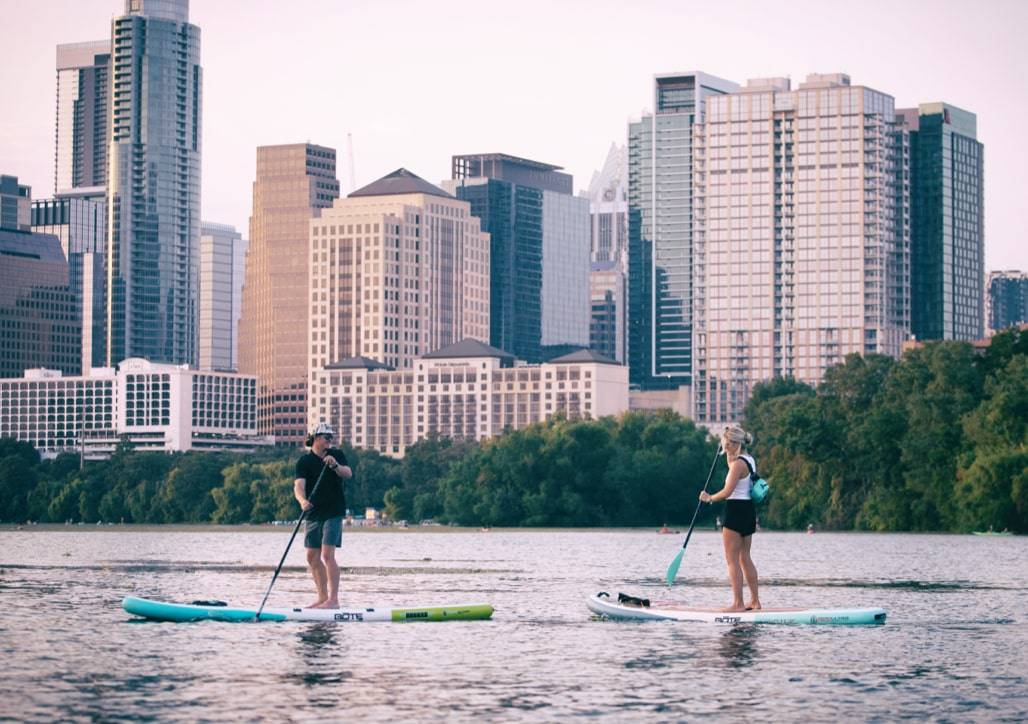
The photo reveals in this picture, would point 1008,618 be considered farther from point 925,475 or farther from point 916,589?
point 925,475

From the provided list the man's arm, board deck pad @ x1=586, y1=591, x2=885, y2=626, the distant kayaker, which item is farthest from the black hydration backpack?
the man's arm

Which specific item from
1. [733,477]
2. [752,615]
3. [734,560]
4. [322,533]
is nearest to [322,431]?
[322,533]

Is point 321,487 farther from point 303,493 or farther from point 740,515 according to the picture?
point 740,515

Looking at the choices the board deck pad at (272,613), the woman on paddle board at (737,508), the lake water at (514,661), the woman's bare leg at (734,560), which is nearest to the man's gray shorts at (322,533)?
the board deck pad at (272,613)

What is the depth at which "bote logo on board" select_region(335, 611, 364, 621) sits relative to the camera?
3634 cm

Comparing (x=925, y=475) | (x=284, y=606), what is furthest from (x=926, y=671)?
(x=925, y=475)

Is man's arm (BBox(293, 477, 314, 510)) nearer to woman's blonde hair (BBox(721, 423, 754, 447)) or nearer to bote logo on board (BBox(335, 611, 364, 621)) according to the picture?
bote logo on board (BBox(335, 611, 364, 621))

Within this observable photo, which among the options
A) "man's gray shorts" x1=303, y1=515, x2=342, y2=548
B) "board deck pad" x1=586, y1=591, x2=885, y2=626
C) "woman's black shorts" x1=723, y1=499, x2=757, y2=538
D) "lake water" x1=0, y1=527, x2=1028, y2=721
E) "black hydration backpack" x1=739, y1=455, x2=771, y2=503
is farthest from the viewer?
"man's gray shorts" x1=303, y1=515, x2=342, y2=548

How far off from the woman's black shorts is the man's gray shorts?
7378 millimetres

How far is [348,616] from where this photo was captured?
36500 mm

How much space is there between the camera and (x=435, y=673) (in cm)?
2844

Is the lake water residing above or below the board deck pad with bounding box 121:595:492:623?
below

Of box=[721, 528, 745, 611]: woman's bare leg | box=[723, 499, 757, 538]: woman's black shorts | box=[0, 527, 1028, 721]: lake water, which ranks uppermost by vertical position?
box=[723, 499, 757, 538]: woman's black shorts

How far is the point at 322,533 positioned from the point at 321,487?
0.97 meters
